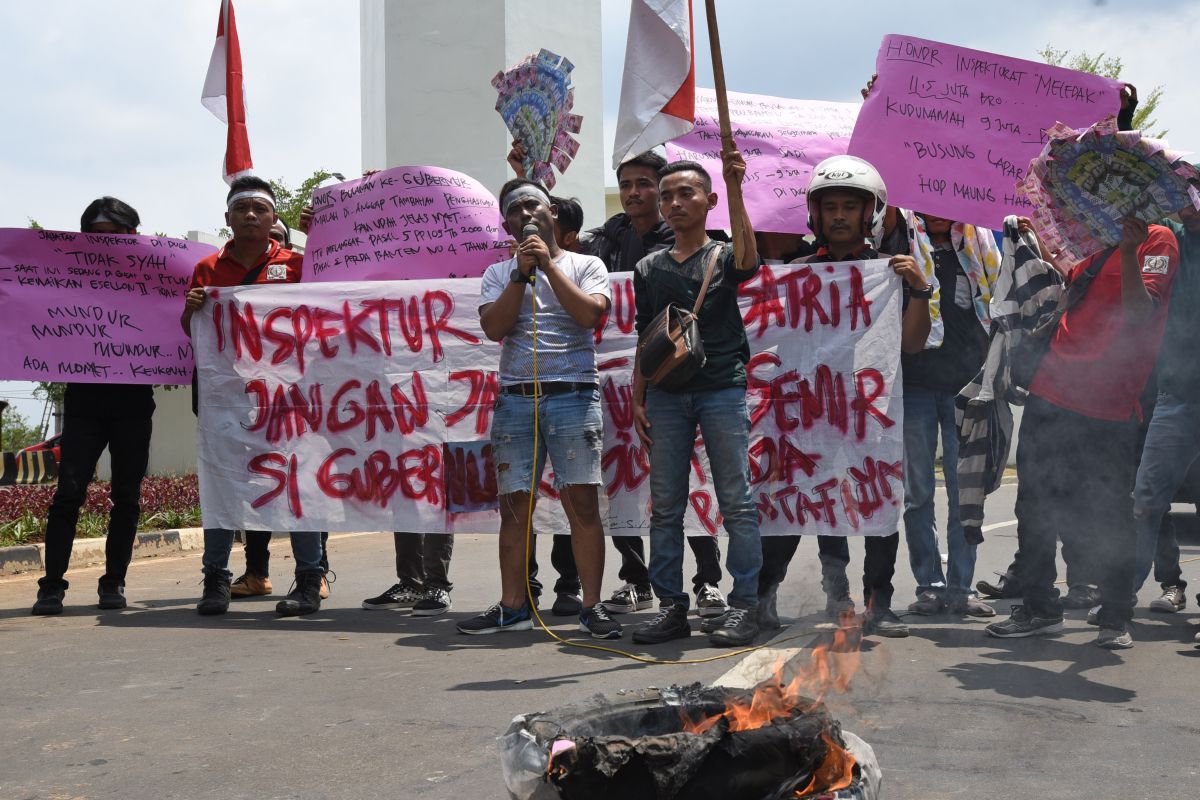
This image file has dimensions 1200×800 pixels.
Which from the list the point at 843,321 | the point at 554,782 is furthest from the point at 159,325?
the point at 554,782

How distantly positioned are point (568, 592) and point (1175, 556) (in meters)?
3.17

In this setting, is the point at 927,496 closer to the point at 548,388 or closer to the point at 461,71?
the point at 548,388

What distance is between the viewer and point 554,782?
7.63 feet

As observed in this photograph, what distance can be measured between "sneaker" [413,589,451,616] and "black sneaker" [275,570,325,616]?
52 cm

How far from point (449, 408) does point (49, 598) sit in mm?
2299

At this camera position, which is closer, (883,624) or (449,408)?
(883,624)

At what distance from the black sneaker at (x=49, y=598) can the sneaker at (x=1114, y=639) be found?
16.6ft

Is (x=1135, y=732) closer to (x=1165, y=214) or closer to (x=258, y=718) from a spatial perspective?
(x=1165, y=214)

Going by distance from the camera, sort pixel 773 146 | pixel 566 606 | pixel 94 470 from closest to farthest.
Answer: pixel 566 606 < pixel 94 470 < pixel 773 146

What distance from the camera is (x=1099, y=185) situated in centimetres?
446

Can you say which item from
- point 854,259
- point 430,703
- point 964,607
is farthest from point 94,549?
point 964,607

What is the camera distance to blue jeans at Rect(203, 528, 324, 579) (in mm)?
6258

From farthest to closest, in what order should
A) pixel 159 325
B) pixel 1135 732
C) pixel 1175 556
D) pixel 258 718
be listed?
pixel 159 325 < pixel 1175 556 < pixel 258 718 < pixel 1135 732

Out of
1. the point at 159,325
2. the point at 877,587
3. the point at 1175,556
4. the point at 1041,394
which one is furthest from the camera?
the point at 159,325
